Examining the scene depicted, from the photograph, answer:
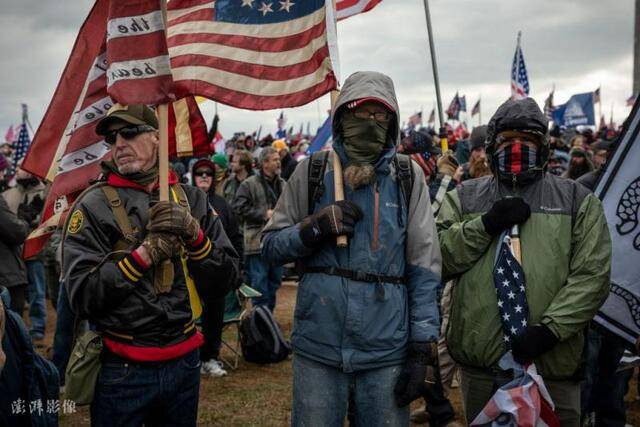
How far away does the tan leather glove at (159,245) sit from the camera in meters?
2.93

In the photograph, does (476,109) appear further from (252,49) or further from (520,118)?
(520,118)

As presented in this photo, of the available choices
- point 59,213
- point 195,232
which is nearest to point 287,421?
point 59,213

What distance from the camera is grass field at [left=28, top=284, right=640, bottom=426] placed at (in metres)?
5.79

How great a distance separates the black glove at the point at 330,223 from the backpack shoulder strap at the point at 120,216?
80cm

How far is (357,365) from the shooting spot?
299 centimetres

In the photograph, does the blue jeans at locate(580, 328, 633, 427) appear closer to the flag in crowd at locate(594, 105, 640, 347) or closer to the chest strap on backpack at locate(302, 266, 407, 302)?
the flag in crowd at locate(594, 105, 640, 347)

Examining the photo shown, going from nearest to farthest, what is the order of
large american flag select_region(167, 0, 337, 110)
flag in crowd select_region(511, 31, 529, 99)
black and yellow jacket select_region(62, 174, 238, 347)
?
black and yellow jacket select_region(62, 174, 238, 347) < large american flag select_region(167, 0, 337, 110) < flag in crowd select_region(511, 31, 529, 99)

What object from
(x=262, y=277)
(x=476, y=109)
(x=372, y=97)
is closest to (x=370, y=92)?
(x=372, y=97)

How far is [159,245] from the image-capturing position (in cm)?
294

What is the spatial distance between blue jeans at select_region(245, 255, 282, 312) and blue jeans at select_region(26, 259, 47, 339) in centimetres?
294

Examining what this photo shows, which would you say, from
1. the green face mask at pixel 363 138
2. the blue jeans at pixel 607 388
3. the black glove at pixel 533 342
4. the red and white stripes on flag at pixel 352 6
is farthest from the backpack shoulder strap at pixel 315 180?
the blue jeans at pixel 607 388

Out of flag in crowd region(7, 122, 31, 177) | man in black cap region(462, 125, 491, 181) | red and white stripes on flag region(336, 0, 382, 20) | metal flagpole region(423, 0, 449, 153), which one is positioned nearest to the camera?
red and white stripes on flag region(336, 0, 382, 20)

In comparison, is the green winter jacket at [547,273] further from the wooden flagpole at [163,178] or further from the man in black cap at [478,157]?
the man in black cap at [478,157]

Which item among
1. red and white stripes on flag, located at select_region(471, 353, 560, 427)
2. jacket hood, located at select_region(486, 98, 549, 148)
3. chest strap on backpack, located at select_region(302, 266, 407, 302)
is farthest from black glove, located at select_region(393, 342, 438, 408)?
jacket hood, located at select_region(486, 98, 549, 148)
